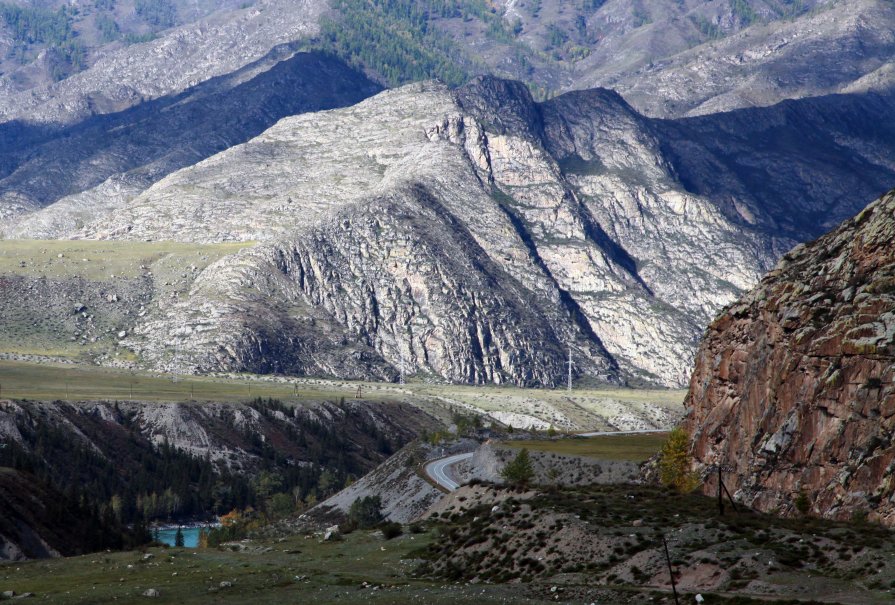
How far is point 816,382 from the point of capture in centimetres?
8806

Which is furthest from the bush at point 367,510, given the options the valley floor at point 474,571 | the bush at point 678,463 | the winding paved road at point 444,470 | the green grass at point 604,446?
the valley floor at point 474,571

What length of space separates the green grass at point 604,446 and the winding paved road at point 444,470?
26.0 ft

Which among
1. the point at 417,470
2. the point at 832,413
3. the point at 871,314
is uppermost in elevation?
the point at 871,314

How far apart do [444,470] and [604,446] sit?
66.0 ft

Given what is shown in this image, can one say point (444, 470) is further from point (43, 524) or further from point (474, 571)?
point (474, 571)

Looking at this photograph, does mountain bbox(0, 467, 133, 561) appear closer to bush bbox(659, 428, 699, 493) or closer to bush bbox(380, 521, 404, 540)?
bush bbox(380, 521, 404, 540)

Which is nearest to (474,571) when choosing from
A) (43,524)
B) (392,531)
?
(392,531)

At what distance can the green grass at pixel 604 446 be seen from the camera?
143500mm

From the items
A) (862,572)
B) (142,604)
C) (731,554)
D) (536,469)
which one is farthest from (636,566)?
(536,469)

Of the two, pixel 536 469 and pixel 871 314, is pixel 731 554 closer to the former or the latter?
pixel 871 314

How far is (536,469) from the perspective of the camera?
141 meters

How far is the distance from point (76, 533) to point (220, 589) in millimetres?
57353

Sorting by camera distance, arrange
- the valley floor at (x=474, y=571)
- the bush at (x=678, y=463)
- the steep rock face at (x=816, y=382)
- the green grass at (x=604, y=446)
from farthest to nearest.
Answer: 1. the green grass at (x=604, y=446)
2. the bush at (x=678, y=463)
3. the steep rock face at (x=816, y=382)
4. the valley floor at (x=474, y=571)

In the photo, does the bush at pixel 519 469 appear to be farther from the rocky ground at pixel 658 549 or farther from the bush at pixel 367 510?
the rocky ground at pixel 658 549
